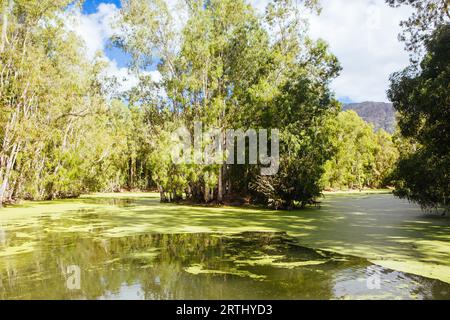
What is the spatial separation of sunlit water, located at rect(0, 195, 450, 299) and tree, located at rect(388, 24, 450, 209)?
5.81 meters

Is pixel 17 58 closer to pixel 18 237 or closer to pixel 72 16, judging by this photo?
pixel 72 16

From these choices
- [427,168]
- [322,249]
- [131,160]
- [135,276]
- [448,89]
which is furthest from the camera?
[131,160]

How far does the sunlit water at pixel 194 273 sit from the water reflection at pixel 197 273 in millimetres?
11

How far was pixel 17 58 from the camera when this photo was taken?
1648cm

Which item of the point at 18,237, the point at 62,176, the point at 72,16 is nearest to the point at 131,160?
the point at 62,176

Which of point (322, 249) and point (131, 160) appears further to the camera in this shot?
point (131, 160)

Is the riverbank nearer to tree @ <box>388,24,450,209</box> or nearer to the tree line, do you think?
tree @ <box>388,24,450,209</box>

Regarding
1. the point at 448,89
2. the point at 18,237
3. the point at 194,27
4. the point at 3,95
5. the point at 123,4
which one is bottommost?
the point at 18,237

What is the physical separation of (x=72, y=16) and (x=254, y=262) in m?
17.5

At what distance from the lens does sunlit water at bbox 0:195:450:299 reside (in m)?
4.05

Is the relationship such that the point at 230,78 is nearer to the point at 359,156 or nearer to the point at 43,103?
the point at 43,103

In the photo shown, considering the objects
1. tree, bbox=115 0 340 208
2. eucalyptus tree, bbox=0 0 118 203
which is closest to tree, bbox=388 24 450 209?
tree, bbox=115 0 340 208

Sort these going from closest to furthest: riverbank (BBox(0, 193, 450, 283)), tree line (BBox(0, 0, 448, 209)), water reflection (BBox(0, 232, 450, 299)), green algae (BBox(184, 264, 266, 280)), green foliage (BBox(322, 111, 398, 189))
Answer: water reflection (BBox(0, 232, 450, 299)) → green algae (BBox(184, 264, 266, 280)) → riverbank (BBox(0, 193, 450, 283)) → tree line (BBox(0, 0, 448, 209)) → green foliage (BBox(322, 111, 398, 189))

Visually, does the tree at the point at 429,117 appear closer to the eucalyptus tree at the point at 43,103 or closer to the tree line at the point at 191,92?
the tree line at the point at 191,92
